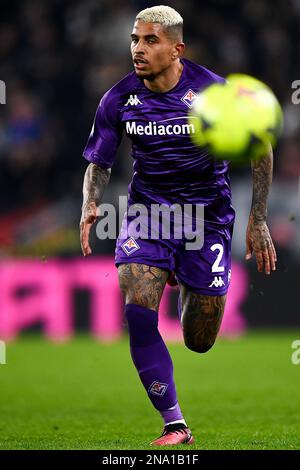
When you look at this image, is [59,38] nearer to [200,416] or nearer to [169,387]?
[200,416]

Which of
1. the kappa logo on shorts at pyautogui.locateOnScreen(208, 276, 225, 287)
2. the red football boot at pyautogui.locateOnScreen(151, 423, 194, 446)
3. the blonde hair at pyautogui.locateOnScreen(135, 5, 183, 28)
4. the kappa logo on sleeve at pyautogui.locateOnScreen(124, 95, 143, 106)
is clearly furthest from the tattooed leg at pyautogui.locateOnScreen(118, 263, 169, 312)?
the blonde hair at pyautogui.locateOnScreen(135, 5, 183, 28)

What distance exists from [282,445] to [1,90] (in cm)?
959

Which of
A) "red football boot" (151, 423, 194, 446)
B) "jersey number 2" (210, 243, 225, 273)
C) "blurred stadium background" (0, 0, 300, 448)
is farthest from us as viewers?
"blurred stadium background" (0, 0, 300, 448)

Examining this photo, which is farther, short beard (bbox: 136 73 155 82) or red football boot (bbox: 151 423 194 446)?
short beard (bbox: 136 73 155 82)

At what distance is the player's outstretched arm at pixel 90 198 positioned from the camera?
6117mm

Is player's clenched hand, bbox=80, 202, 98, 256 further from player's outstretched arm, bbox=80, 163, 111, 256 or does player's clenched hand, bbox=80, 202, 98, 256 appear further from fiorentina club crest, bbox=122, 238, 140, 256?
fiorentina club crest, bbox=122, 238, 140, 256

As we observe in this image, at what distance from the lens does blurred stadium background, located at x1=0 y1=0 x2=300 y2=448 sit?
44.1 ft

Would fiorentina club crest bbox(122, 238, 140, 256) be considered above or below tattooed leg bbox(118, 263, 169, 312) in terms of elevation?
above

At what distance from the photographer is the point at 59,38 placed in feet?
53.6

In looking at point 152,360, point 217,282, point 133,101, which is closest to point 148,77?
point 133,101

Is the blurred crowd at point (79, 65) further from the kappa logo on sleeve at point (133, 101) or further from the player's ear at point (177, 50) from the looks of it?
the player's ear at point (177, 50)

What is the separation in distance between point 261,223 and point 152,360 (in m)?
1.00

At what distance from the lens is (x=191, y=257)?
6348 millimetres
